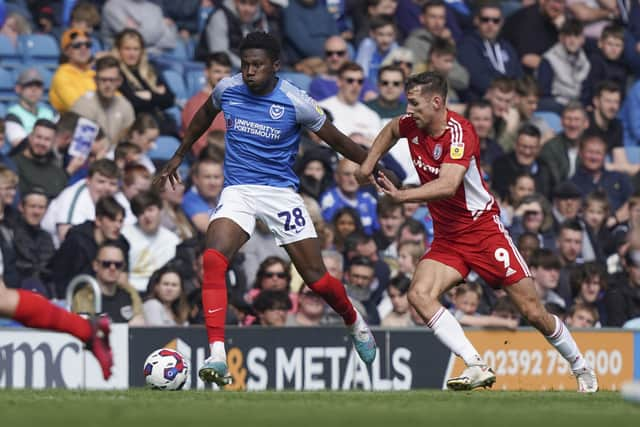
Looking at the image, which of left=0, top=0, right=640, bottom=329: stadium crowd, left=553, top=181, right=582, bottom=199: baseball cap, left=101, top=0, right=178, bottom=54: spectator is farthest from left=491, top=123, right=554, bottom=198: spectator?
left=101, top=0, right=178, bottom=54: spectator

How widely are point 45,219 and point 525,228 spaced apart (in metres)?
5.46

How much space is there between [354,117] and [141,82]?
7.96 ft

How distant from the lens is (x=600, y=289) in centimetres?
1786

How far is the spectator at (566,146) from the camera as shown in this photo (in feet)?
66.5

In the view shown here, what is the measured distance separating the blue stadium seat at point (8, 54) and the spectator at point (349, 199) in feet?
12.8

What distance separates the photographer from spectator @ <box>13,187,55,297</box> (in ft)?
50.9

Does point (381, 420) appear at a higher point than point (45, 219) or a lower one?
lower

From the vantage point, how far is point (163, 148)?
1820cm

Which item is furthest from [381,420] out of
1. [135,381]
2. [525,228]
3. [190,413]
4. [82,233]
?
[525,228]

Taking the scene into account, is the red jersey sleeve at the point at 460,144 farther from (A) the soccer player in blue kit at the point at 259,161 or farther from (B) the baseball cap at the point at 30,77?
(B) the baseball cap at the point at 30,77

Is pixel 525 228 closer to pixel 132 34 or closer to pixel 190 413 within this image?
pixel 132 34

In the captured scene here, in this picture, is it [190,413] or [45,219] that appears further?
[45,219]

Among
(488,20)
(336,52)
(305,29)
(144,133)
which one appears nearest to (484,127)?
(336,52)

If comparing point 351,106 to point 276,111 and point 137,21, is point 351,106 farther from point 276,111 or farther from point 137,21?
point 276,111
